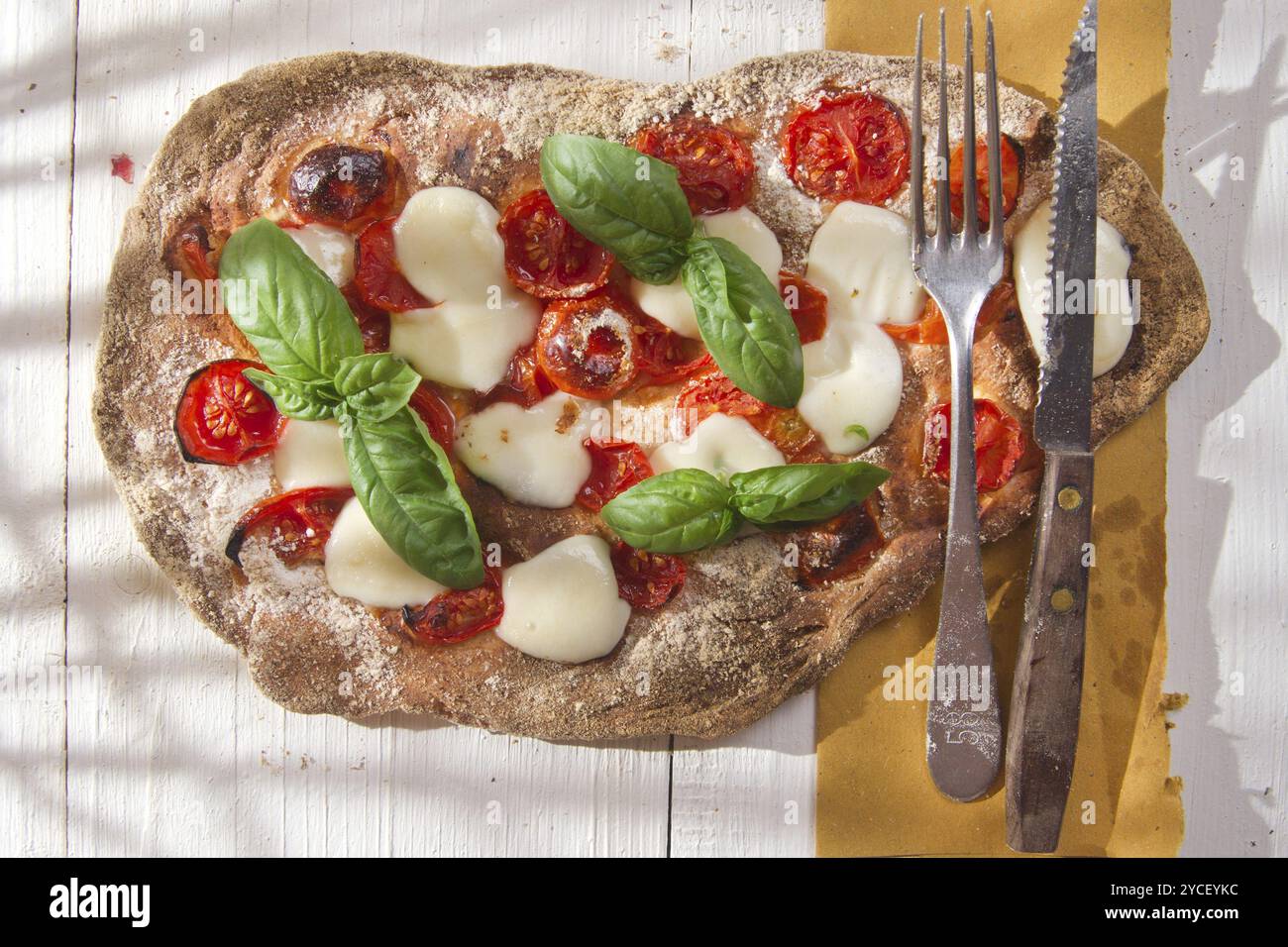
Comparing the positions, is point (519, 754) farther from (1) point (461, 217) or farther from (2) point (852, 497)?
(1) point (461, 217)

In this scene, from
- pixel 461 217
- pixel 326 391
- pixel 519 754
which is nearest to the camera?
pixel 326 391

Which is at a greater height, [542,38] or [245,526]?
[542,38]

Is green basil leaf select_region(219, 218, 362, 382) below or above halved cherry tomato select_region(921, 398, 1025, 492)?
above

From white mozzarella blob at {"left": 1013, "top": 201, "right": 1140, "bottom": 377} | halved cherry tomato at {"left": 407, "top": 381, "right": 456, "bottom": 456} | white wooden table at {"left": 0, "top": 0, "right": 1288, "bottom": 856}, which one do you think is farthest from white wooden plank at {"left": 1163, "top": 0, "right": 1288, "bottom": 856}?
halved cherry tomato at {"left": 407, "top": 381, "right": 456, "bottom": 456}

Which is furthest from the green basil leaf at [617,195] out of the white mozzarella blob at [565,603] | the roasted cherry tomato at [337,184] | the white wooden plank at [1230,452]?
the white wooden plank at [1230,452]

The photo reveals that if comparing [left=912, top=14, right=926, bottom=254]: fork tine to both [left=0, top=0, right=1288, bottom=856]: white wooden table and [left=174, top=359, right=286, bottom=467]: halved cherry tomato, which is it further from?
[left=174, top=359, right=286, bottom=467]: halved cherry tomato

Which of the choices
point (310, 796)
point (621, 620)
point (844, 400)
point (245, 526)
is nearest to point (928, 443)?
point (844, 400)
